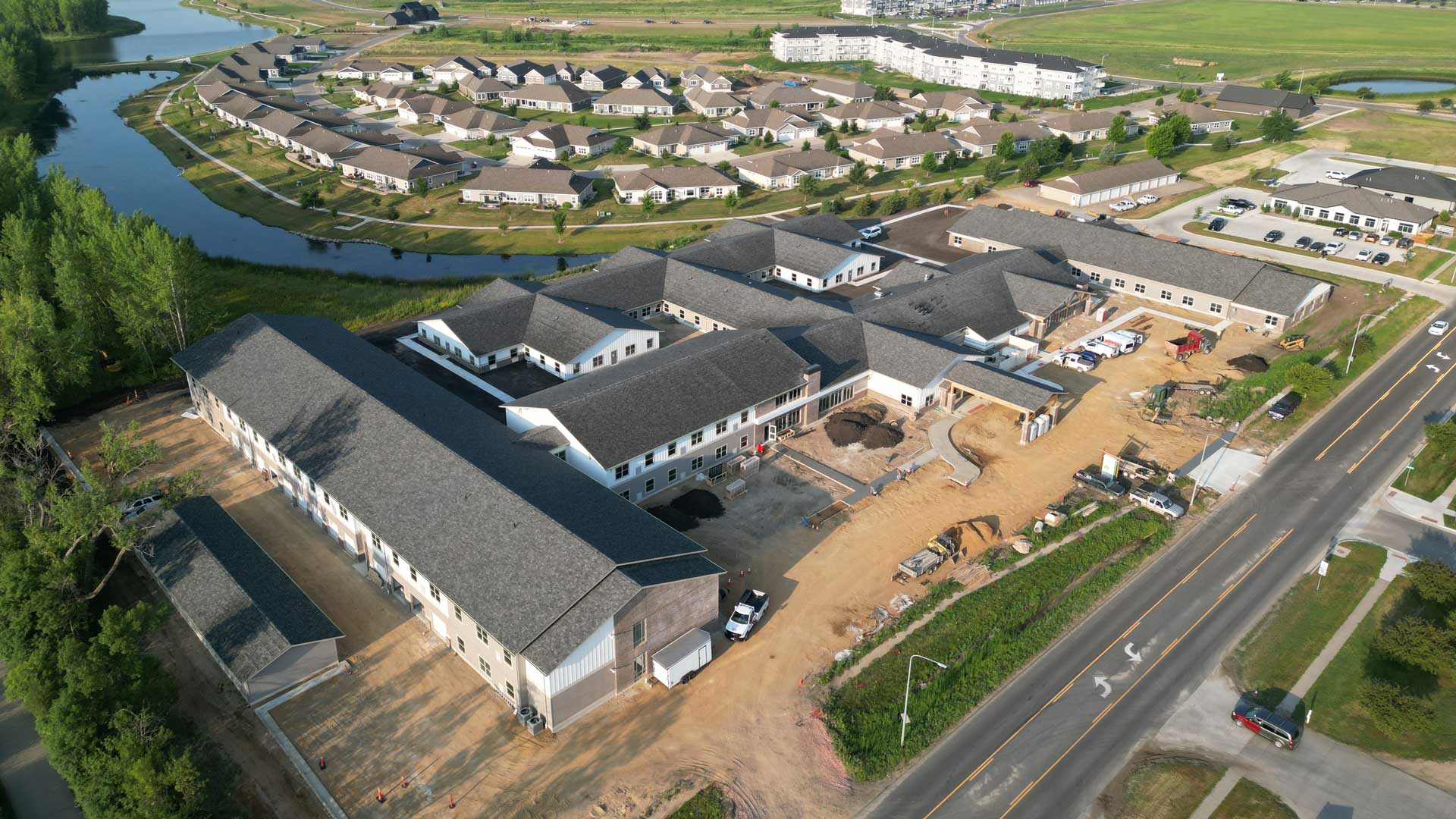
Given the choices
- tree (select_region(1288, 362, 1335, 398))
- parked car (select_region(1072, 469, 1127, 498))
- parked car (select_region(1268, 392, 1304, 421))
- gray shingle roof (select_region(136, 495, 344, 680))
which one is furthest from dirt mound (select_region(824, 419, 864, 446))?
gray shingle roof (select_region(136, 495, 344, 680))

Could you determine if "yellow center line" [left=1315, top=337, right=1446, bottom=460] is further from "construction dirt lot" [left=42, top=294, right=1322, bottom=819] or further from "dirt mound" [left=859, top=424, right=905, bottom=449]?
"dirt mound" [left=859, top=424, right=905, bottom=449]

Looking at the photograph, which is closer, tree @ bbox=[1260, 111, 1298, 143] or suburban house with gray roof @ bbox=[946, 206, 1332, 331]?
suburban house with gray roof @ bbox=[946, 206, 1332, 331]

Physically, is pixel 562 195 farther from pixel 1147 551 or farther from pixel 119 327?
pixel 1147 551

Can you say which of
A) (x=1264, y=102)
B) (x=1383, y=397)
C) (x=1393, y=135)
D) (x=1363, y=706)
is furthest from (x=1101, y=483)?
(x=1264, y=102)

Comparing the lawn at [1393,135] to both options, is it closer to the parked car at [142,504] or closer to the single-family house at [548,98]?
the single-family house at [548,98]

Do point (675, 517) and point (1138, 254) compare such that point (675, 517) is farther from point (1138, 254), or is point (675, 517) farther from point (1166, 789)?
point (1138, 254)

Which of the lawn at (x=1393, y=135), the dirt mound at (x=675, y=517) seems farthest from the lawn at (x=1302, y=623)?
the lawn at (x=1393, y=135)
